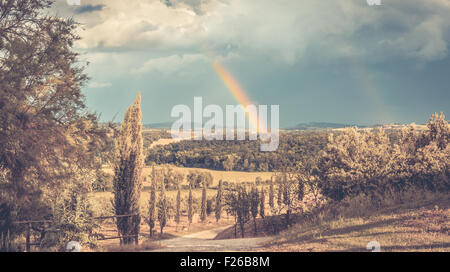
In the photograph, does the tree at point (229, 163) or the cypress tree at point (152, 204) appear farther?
the tree at point (229, 163)

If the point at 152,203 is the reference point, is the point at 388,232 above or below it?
above

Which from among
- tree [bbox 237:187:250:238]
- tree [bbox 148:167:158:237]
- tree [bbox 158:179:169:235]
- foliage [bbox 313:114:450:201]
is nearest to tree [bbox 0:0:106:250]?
foliage [bbox 313:114:450:201]

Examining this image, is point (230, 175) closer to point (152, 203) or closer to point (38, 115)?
point (152, 203)

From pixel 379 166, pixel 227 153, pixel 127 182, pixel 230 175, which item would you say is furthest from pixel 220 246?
pixel 227 153

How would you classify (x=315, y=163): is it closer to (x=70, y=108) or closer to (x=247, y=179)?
(x=70, y=108)

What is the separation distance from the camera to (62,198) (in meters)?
16.2

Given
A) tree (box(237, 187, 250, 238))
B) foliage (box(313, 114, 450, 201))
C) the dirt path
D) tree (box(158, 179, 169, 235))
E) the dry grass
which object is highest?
foliage (box(313, 114, 450, 201))

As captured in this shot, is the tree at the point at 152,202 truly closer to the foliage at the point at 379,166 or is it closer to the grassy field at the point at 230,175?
the foliage at the point at 379,166

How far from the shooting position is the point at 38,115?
1369 cm

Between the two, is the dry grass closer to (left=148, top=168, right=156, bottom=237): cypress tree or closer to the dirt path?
the dirt path

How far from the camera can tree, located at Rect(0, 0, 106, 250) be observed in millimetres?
12891

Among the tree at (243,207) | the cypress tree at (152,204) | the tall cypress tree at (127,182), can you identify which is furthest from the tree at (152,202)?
the tall cypress tree at (127,182)

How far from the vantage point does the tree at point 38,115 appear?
12891 millimetres
